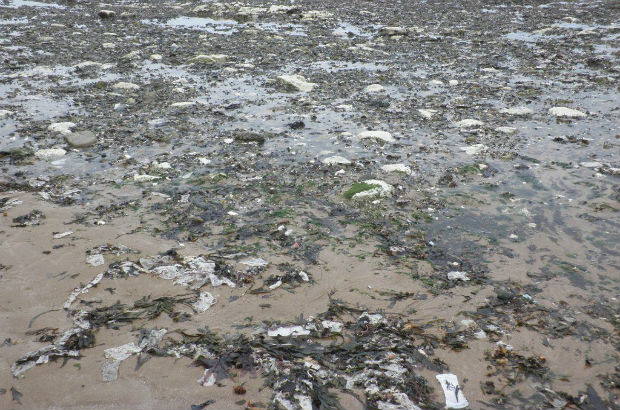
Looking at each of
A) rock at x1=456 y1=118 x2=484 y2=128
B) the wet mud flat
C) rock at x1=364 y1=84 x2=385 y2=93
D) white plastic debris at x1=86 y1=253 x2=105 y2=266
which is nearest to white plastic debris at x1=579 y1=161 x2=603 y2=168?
the wet mud flat

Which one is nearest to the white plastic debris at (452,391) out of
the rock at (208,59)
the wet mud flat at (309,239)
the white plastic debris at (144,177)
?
the wet mud flat at (309,239)

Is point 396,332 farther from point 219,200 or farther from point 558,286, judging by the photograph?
point 219,200

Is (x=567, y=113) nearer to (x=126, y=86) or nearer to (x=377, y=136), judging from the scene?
(x=377, y=136)

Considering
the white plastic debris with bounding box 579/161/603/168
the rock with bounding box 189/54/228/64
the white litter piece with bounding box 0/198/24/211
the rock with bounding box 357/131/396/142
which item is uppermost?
the rock with bounding box 189/54/228/64

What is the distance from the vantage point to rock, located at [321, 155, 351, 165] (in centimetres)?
681

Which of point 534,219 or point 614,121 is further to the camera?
point 614,121

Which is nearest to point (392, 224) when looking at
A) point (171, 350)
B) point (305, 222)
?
point (305, 222)

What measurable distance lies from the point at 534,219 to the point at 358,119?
14.1ft

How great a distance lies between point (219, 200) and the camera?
578cm

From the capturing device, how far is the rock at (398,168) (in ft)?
21.4

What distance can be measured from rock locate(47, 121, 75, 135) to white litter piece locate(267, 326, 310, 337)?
6328 mm

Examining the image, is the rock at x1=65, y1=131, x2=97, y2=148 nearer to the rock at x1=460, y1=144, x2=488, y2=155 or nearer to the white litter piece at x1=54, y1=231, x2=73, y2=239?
the white litter piece at x1=54, y1=231, x2=73, y2=239

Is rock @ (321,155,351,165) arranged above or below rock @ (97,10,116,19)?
below

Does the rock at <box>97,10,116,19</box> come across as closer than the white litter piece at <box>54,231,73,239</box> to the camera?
No
